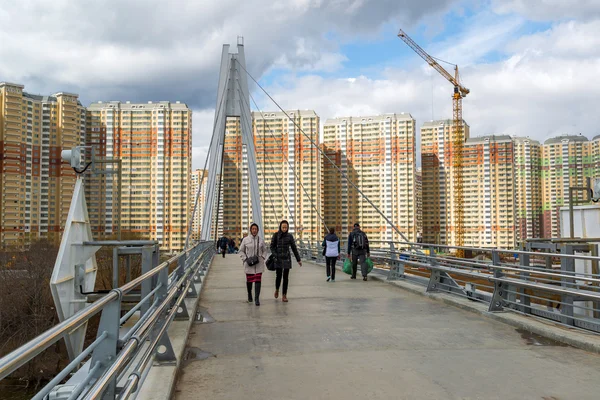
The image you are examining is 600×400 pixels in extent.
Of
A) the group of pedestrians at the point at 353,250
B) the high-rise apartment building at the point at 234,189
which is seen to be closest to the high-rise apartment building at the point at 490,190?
the high-rise apartment building at the point at 234,189

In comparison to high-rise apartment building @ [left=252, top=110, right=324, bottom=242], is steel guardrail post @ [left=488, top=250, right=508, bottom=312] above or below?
below

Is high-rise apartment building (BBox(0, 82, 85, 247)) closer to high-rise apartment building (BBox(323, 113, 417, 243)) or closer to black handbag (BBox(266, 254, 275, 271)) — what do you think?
high-rise apartment building (BBox(323, 113, 417, 243))

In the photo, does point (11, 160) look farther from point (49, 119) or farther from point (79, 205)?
point (79, 205)

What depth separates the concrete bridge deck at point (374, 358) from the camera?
452cm

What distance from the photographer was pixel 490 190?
89375 millimetres

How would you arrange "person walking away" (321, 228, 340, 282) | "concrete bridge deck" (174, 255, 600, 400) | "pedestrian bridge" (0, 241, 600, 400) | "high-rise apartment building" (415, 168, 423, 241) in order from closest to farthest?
A: "pedestrian bridge" (0, 241, 600, 400) < "concrete bridge deck" (174, 255, 600, 400) < "person walking away" (321, 228, 340, 282) < "high-rise apartment building" (415, 168, 423, 241)

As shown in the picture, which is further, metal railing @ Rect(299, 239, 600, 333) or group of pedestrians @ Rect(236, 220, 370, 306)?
group of pedestrians @ Rect(236, 220, 370, 306)

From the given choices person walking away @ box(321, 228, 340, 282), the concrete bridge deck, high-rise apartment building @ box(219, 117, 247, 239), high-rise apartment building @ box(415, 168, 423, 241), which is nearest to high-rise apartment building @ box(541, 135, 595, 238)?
high-rise apartment building @ box(415, 168, 423, 241)

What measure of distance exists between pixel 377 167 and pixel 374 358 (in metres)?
75.9

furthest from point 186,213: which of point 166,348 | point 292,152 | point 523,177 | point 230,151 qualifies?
point 523,177

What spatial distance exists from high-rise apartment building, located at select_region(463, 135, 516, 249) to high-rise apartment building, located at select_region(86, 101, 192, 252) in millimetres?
51091

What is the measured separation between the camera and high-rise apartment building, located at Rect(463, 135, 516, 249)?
8781cm

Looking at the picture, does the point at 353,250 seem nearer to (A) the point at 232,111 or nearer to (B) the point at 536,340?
(B) the point at 536,340

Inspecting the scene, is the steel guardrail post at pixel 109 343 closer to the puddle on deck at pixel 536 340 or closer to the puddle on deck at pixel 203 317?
the puddle on deck at pixel 536 340
